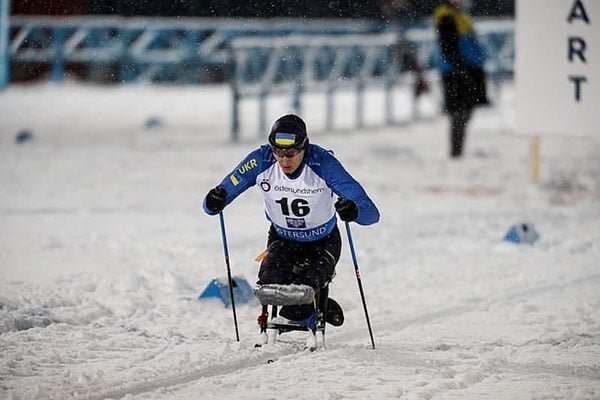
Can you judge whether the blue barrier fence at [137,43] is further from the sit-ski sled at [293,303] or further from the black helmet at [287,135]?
the black helmet at [287,135]

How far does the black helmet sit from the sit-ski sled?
32.4 inches

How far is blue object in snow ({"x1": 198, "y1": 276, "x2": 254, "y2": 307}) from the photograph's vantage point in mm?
8688

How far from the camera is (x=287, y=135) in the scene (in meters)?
7.01

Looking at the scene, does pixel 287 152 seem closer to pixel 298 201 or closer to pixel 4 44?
pixel 298 201

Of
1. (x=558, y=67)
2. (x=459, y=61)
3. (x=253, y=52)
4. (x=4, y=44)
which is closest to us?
(x=558, y=67)

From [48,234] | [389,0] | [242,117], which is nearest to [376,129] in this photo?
[242,117]

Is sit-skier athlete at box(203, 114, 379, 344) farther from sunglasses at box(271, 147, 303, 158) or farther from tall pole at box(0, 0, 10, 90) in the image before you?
tall pole at box(0, 0, 10, 90)

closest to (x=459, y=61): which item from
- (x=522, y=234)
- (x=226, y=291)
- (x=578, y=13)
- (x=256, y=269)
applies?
(x=578, y=13)

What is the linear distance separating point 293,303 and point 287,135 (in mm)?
975

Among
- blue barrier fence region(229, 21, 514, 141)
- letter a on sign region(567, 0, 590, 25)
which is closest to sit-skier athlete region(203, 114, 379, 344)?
letter a on sign region(567, 0, 590, 25)

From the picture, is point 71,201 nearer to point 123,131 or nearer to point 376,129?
point 123,131

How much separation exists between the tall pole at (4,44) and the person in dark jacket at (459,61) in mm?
11003

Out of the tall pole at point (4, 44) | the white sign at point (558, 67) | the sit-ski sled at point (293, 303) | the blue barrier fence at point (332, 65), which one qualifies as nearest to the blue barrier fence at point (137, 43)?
the tall pole at point (4, 44)

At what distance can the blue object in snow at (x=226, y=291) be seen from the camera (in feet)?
28.5
